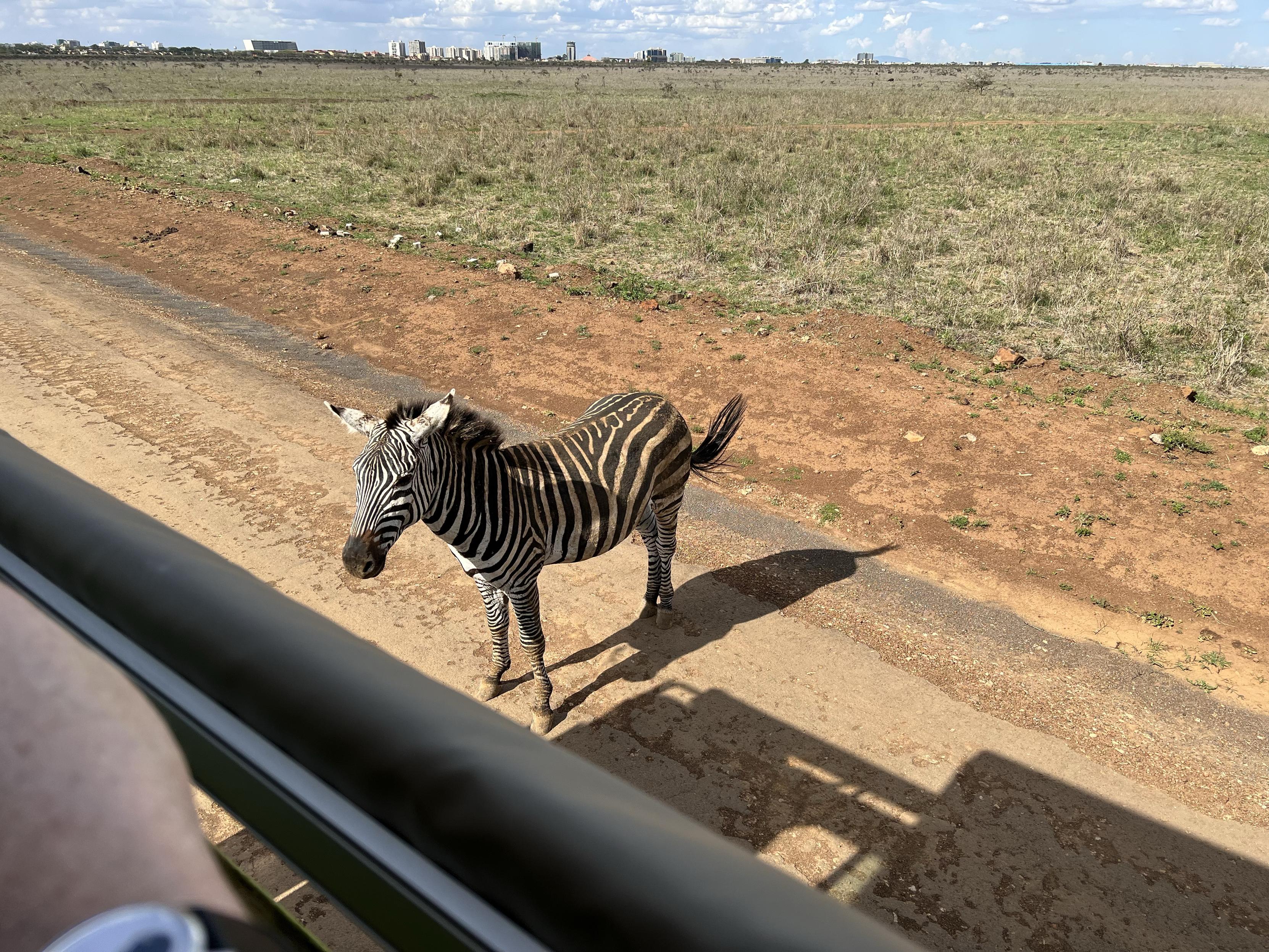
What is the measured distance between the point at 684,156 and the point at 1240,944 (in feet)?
74.2

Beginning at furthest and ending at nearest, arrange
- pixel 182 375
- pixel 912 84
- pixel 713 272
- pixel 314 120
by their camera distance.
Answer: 1. pixel 912 84
2. pixel 314 120
3. pixel 713 272
4. pixel 182 375

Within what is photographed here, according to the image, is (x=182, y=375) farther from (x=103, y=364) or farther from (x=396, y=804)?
(x=396, y=804)

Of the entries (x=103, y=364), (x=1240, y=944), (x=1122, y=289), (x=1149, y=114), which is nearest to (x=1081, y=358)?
(x=1122, y=289)

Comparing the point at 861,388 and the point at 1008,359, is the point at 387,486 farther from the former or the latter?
the point at 1008,359

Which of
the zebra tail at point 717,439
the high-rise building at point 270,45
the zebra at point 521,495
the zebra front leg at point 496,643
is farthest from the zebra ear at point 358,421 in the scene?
the high-rise building at point 270,45

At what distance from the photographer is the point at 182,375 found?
9289mm

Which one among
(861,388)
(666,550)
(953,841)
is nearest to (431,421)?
(666,550)

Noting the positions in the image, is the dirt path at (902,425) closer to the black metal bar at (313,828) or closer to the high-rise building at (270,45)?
the black metal bar at (313,828)

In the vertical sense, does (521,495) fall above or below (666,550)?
above

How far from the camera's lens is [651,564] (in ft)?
18.3

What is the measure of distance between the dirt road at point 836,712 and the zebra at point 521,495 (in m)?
0.60

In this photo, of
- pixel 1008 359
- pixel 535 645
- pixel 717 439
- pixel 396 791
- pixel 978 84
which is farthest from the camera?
pixel 978 84

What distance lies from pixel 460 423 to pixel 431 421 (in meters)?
0.44

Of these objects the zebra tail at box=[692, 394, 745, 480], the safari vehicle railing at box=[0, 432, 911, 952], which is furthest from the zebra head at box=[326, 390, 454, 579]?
the safari vehicle railing at box=[0, 432, 911, 952]
